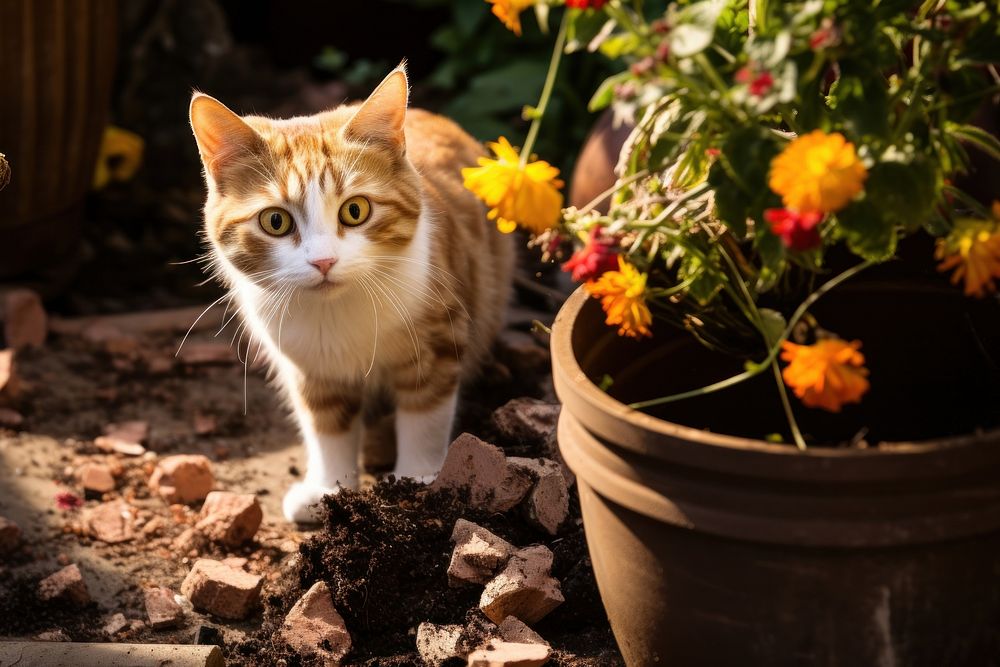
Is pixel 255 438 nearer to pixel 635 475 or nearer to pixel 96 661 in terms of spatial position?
pixel 96 661

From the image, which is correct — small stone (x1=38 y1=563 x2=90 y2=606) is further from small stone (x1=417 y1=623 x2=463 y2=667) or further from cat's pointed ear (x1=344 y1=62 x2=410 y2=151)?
cat's pointed ear (x1=344 y1=62 x2=410 y2=151)

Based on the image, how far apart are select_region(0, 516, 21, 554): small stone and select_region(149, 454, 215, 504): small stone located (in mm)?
332

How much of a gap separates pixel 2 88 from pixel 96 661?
2.05 meters

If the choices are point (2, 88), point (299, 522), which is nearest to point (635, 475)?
point (299, 522)

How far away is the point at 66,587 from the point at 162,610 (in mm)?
194

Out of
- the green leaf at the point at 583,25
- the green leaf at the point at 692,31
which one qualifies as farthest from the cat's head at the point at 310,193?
the green leaf at the point at 692,31

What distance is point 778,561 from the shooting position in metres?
1.39

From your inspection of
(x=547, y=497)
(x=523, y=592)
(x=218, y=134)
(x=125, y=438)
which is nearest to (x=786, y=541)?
(x=523, y=592)

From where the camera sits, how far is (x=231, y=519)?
91.3 inches

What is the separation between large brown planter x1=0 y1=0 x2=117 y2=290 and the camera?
126 inches

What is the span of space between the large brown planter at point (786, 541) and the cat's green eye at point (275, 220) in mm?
759

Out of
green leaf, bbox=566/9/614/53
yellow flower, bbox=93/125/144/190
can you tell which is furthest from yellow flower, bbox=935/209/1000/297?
yellow flower, bbox=93/125/144/190

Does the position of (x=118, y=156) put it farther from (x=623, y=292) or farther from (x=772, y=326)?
(x=772, y=326)

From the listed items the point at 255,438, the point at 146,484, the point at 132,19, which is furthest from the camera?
the point at 132,19
